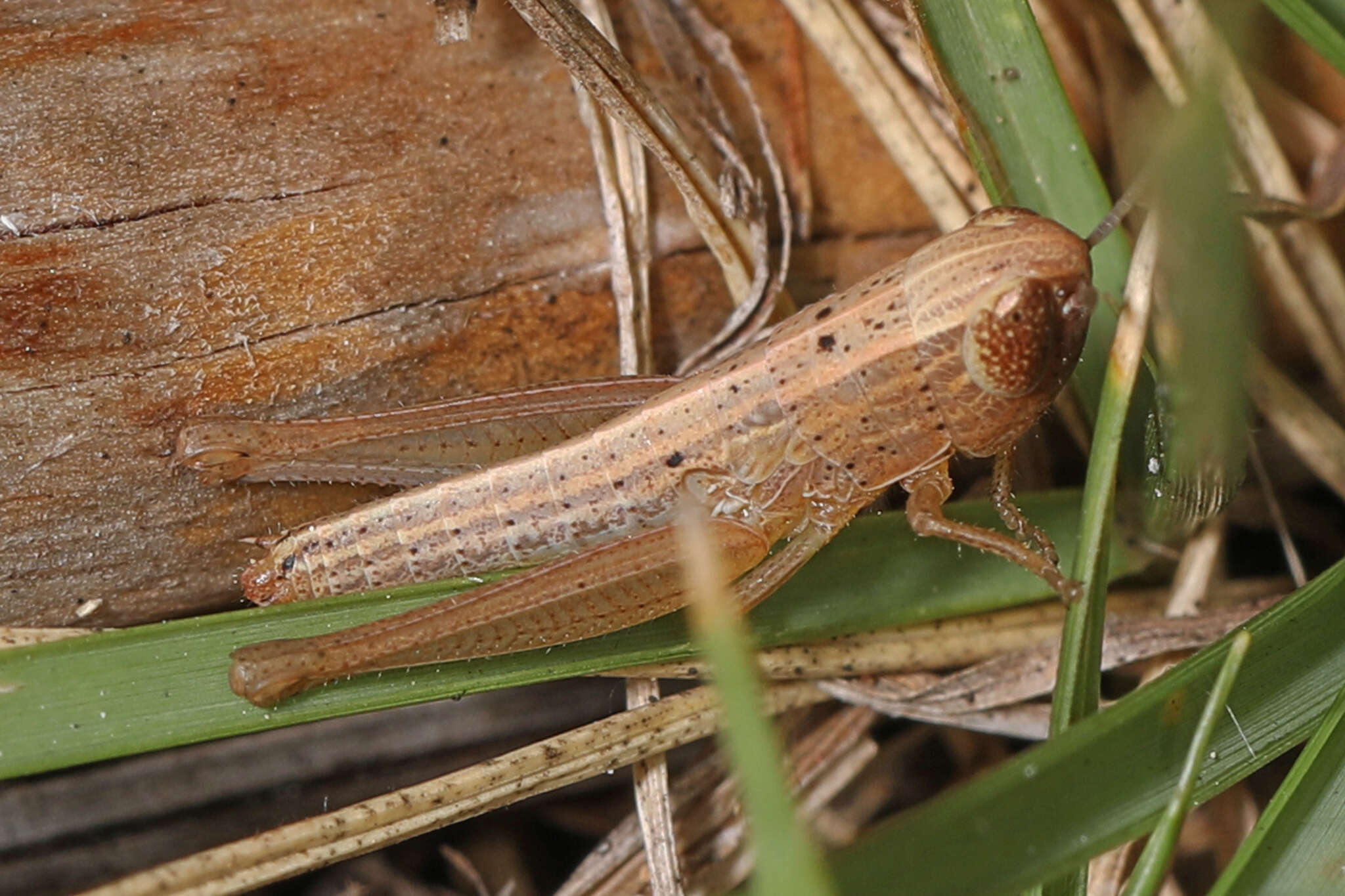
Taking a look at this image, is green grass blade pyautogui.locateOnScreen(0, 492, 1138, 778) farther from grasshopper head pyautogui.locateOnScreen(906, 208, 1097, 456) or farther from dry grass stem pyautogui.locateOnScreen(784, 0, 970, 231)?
dry grass stem pyautogui.locateOnScreen(784, 0, 970, 231)

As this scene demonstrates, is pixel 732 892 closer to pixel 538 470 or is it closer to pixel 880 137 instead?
pixel 538 470

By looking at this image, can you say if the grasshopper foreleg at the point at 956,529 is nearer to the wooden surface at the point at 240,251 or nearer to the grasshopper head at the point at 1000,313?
the grasshopper head at the point at 1000,313

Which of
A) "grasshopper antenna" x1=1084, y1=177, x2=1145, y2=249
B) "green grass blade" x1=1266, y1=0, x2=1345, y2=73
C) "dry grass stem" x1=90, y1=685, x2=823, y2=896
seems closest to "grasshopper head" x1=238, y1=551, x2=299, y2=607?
"dry grass stem" x1=90, y1=685, x2=823, y2=896

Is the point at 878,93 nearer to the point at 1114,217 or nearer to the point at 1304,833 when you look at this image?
the point at 1114,217

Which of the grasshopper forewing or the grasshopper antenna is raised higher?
the grasshopper antenna

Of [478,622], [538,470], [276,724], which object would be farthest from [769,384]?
[276,724]
